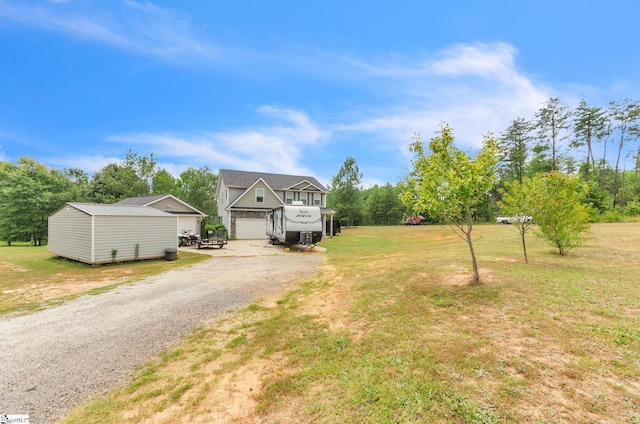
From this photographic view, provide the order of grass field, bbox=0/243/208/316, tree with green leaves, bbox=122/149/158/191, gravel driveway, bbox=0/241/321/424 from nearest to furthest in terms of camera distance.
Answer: gravel driveway, bbox=0/241/321/424, grass field, bbox=0/243/208/316, tree with green leaves, bbox=122/149/158/191

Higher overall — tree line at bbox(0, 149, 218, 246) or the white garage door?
tree line at bbox(0, 149, 218, 246)

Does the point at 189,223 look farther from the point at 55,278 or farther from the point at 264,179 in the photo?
the point at 55,278

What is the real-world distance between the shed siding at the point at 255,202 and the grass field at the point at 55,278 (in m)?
13.1

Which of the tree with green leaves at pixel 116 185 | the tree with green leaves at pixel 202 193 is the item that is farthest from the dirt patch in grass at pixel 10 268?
the tree with green leaves at pixel 116 185

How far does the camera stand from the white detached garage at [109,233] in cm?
1295

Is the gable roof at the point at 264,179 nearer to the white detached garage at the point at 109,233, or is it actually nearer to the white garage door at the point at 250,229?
the white garage door at the point at 250,229

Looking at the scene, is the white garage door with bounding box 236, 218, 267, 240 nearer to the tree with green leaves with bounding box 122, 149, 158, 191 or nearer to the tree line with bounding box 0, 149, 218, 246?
the tree line with bounding box 0, 149, 218, 246

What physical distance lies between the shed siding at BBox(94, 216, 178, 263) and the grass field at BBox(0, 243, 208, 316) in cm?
59

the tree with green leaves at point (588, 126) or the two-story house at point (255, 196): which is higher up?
the tree with green leaves at point (588, 126)

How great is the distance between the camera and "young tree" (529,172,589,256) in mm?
9383

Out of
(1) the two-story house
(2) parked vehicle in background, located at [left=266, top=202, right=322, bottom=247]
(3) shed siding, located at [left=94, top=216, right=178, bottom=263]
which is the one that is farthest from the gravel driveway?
(1) the two-story house

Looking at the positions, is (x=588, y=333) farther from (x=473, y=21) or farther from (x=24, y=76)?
(x=24, y=76)

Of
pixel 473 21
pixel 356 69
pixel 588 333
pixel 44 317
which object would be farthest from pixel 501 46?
pixel 44 317

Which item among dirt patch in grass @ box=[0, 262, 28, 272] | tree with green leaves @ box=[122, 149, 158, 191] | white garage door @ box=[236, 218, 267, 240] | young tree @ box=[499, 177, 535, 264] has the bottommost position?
dirt patch in grass @ box=[0, 262, 28, 272]
